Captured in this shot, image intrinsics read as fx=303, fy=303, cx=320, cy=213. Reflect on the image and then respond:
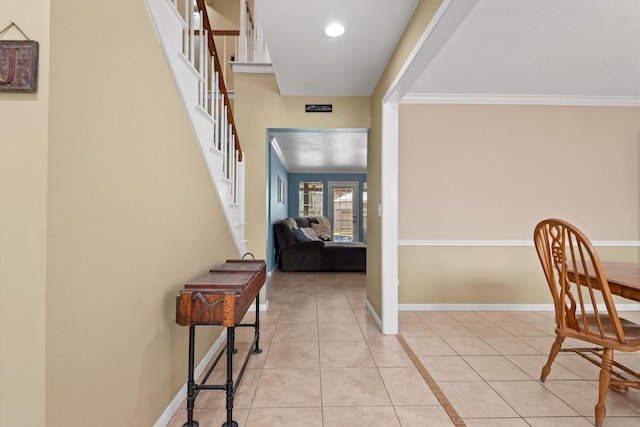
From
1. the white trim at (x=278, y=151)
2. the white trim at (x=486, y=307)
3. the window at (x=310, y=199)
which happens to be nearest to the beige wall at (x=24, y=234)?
the white trim at (x=486, y=307)

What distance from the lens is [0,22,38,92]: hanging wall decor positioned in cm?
82

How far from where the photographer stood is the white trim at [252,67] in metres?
3.36

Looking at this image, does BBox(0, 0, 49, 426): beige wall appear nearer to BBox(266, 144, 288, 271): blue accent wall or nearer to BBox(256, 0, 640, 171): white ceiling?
BBox(256, 0, 640, 171): white ceiling

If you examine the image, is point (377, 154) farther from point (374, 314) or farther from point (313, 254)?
point (313, 254)

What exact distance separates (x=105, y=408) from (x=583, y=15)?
3413mm

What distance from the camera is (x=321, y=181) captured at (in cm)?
903

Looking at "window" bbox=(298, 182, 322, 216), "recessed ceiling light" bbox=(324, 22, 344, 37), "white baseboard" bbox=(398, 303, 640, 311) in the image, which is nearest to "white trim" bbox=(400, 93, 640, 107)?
"recessed ceiling light" bbox=(324, 22, 344, 37)

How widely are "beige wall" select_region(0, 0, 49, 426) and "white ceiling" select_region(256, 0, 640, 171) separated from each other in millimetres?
1494

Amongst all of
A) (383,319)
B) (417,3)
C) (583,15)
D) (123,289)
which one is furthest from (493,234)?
(123,289)

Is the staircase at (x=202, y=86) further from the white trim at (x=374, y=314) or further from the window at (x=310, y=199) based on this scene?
the window at (x=310, y=199)

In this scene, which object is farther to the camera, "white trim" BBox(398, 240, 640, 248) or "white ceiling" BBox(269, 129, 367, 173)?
"white ceiling" BBox(269, 129, 367, 173)

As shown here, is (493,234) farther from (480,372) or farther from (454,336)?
(480,372)

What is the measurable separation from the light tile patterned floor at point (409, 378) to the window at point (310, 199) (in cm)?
588

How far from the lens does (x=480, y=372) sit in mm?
2086
